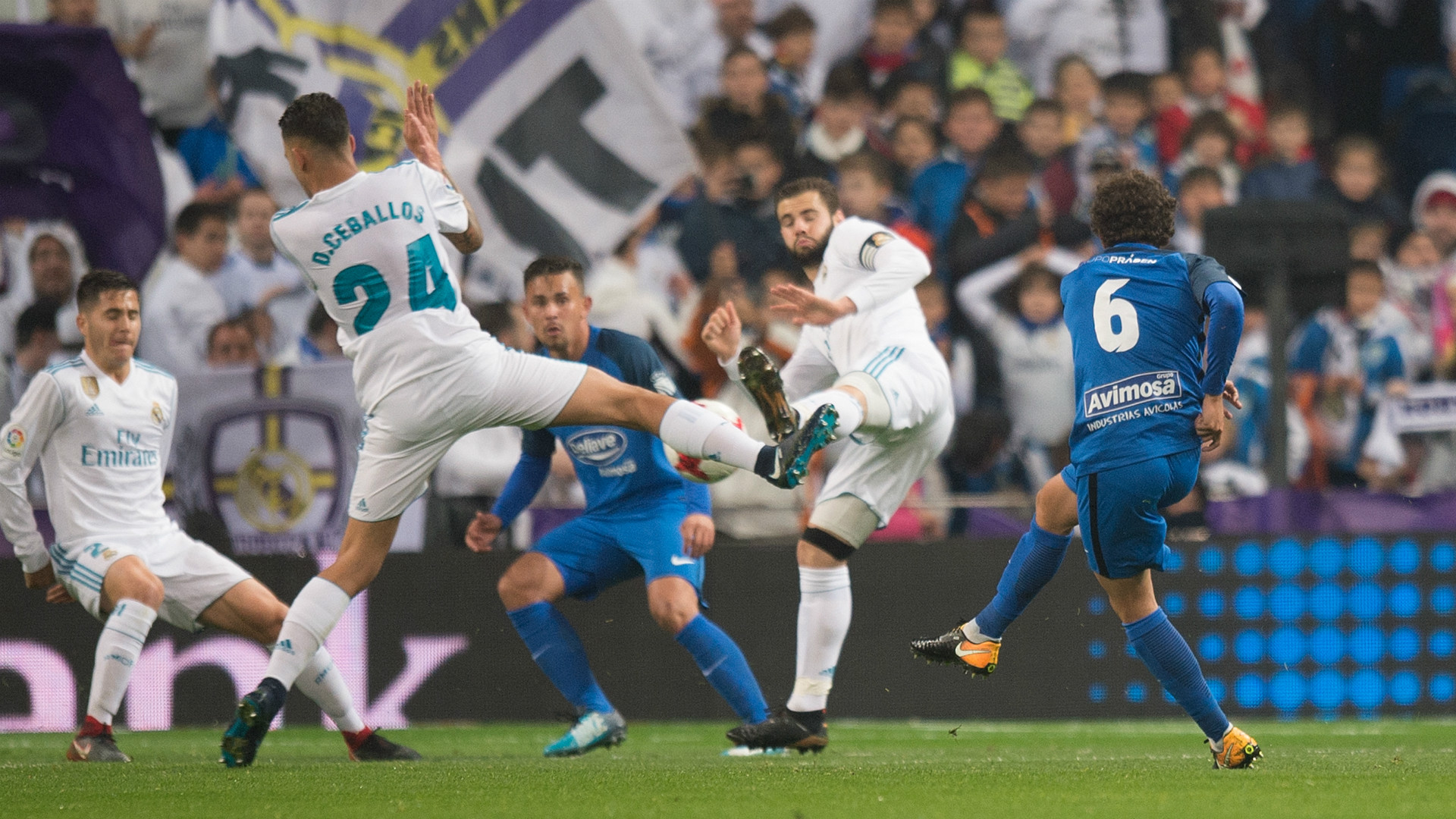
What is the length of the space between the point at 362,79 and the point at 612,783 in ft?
23.5

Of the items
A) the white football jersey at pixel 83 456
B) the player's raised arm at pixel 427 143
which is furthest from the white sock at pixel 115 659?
the player's raised arm at pixel 427 143

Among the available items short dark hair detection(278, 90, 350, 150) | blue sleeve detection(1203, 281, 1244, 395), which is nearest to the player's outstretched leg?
blue sleeve detection(1203, 281, 1244, 395)

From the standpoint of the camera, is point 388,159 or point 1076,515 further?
point 388,159

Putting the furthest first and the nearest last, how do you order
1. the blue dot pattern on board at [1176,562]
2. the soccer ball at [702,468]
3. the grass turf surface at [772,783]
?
the blue dot pattern on board at [1176,562]
the soccer ball at [702,468]
the grass turf surface at [772,783]

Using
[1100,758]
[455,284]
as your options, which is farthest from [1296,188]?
[455,284]

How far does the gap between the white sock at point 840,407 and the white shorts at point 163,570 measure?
2.69m

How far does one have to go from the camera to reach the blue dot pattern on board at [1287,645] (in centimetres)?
860

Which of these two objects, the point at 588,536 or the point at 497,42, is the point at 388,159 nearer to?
the point at 497,42

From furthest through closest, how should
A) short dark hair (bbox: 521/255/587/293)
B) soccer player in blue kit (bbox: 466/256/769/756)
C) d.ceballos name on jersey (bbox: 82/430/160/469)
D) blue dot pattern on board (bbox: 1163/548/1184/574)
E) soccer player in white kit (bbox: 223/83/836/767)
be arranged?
blue dot pattern on board (bbox: 1163/548/1184/574)
d.ceballos name on jersey (bbox: 82/430/160/469)
short dark hair (bbox: 521/255/587/293)
soccer player in blue kit (bbox: 466/256/769/756)
soccer player in white kit (bbox: 223/83/836/767)

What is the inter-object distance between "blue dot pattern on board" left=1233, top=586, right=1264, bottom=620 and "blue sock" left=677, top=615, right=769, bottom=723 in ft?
11.0

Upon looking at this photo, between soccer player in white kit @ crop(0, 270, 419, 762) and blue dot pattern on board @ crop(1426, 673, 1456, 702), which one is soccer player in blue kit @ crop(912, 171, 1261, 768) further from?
blue dot pattern on board @ crop(1426, 673, 1456, 702)

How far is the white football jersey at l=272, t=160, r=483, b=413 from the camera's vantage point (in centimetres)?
541

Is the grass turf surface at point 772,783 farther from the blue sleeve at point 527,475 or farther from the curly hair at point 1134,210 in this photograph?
the curly hair at point 1134,210

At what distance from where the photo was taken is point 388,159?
35.4ft
